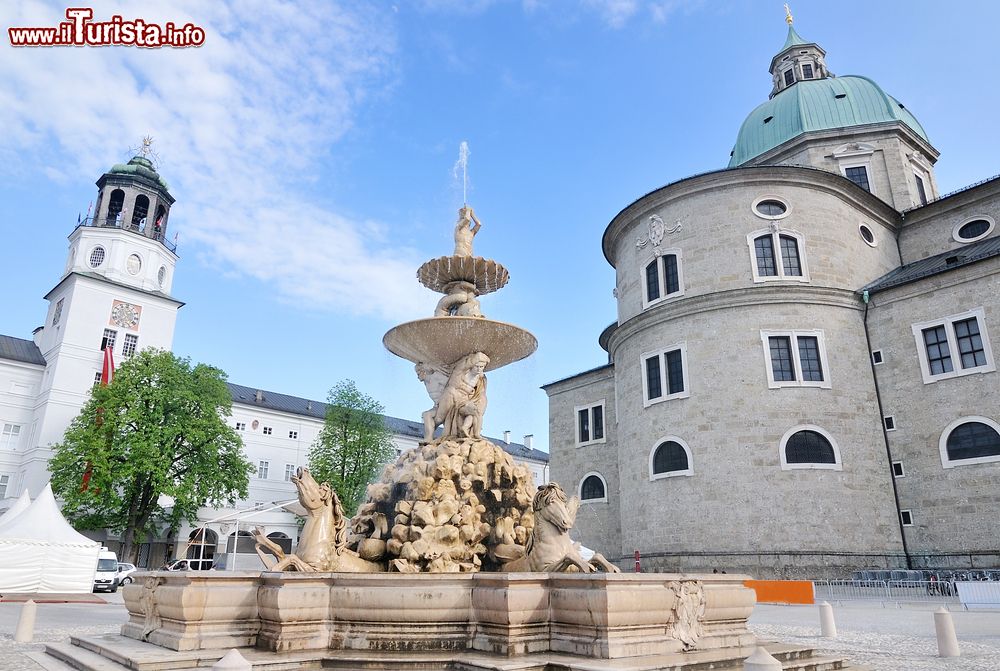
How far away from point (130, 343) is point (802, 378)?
142 feet

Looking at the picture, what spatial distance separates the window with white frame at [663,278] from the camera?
89.4 ft

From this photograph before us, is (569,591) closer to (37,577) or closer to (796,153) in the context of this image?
(37,577)

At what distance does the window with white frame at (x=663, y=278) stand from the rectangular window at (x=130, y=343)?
120 ft

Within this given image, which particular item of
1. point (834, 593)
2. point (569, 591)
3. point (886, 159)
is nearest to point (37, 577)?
point (569, 591)

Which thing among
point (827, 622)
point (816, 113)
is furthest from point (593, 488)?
point (816, 113)

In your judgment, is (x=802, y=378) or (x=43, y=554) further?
(x=802, y=378)

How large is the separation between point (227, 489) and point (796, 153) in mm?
35948

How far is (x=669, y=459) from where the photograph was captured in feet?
83.9

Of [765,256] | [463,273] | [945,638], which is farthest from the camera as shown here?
[765,256]

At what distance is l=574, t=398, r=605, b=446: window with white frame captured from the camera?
3309 centimetres

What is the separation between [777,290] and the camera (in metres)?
25.2

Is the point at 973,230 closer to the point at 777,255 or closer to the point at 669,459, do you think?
the point at 777,255

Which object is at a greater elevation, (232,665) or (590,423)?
(590,423)

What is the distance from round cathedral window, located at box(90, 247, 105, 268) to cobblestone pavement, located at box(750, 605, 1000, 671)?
47902 millimetres
